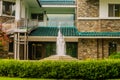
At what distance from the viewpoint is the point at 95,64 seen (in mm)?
20016

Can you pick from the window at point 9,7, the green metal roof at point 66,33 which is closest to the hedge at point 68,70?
the green metal roof at point 66,33

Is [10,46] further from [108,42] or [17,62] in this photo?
[17,62]

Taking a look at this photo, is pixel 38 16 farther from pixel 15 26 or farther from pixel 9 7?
pixel 15 26

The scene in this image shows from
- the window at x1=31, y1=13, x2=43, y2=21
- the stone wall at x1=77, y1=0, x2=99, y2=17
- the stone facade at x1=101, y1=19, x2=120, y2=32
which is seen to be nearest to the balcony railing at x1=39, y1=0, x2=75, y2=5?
the window at x1=31, y1=13, x2=43, y2=21

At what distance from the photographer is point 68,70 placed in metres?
19.8

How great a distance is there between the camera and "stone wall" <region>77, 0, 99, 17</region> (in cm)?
3153

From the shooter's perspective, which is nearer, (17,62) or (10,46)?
(17,62)

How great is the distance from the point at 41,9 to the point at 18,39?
1279 centimetres

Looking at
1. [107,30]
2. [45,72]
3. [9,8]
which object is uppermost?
[9,8]

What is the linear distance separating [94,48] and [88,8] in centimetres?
368

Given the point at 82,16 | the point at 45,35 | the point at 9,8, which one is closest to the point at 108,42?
the point at 82,16

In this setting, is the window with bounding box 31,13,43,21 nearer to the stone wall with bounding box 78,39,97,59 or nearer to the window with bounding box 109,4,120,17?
the stone wall with bounding box 78,39,97,59

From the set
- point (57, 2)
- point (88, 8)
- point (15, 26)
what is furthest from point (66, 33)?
point (57, 2)

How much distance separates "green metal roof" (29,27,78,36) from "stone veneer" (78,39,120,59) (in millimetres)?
1317
